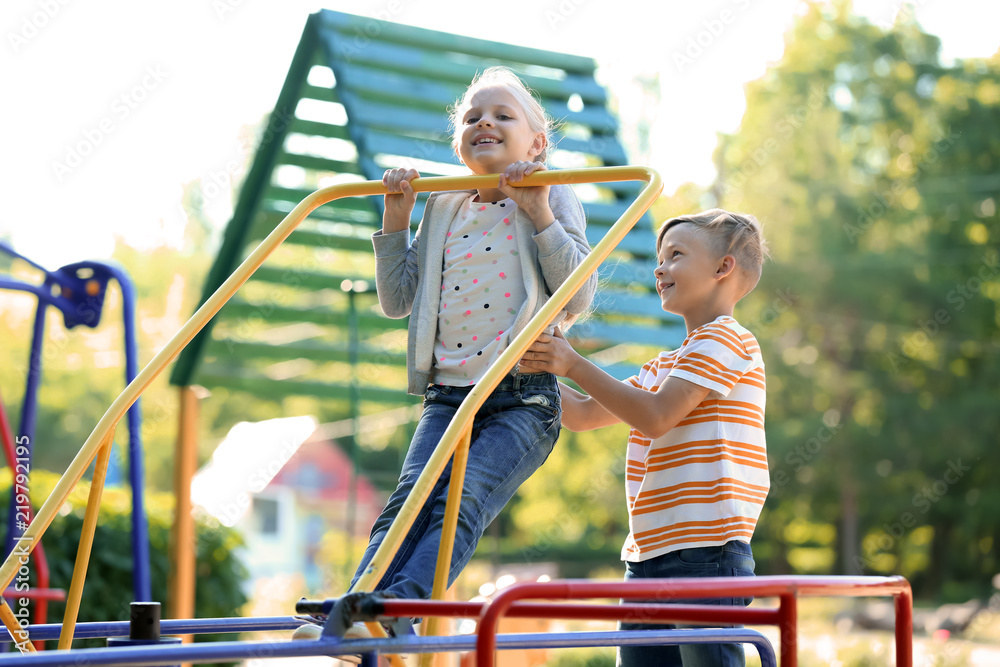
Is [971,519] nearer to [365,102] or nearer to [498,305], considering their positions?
[365,102]

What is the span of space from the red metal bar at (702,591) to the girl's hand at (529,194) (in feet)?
3.08

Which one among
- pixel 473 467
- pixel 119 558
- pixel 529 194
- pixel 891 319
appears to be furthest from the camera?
pixel 891 319

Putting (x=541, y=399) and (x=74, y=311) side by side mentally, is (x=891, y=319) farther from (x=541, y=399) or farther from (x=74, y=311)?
(x=541, y=399)

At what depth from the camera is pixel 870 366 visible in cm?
1886

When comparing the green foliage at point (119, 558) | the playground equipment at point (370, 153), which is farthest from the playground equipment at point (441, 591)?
the green foliage at point (119, 558)

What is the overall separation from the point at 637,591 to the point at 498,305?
957mm

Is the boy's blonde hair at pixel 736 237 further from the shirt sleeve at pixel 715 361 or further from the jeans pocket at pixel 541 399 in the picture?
the jeans pocket at pixel 541 399

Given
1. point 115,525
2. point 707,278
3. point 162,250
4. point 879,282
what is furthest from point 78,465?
point 162,250

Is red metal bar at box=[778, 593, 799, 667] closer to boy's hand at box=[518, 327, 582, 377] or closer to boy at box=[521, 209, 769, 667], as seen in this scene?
boy at box=[521, 209, 769, 667]

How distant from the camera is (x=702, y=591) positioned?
147 cm

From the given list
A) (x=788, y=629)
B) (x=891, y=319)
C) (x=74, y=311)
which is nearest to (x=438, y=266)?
(x=788, y=629)

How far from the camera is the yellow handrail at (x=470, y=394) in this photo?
1.70 metres

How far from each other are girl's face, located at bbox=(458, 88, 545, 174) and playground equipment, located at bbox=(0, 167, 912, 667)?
213mm

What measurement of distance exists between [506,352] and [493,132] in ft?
2.41
